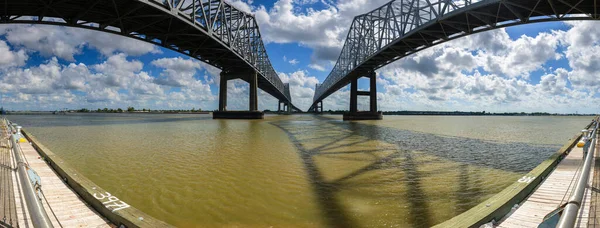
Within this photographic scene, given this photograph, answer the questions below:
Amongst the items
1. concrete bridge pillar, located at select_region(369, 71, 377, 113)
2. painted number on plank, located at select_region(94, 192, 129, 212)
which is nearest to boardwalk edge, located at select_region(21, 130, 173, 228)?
painted number on plank, located at select_region(94, 192, 129, 212)

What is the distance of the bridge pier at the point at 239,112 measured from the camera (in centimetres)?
6006

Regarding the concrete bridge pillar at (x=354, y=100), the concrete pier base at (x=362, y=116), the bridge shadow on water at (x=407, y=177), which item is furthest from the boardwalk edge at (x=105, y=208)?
the concrete bridge pillar at (x=354, y=100)

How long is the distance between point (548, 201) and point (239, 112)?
57464 mm

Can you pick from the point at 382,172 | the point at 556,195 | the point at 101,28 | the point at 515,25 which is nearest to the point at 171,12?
the point at 101,28

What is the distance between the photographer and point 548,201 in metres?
5.21

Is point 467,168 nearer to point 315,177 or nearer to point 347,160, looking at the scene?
point 347,160

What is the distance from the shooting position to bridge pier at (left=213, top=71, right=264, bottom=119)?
60062 millimetres

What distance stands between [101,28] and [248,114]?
32.6 m

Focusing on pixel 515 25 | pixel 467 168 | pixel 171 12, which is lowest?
pixel 467 168

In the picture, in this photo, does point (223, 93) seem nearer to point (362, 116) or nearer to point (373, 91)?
point (362, 116)

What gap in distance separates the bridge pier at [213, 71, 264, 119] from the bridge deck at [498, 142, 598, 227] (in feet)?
182

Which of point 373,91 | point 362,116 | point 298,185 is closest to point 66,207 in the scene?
point 298,185

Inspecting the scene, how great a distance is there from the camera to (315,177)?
8930 mm

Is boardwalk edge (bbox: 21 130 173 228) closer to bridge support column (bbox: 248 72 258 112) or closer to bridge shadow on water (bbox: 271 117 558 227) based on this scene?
bridge shadow on water (bbox: 271 117 558 227)
